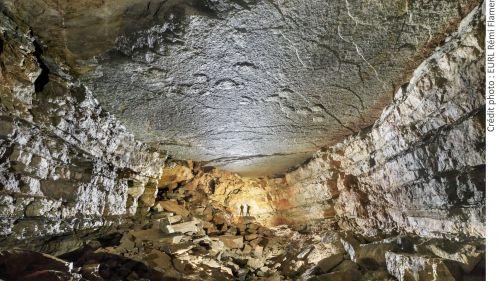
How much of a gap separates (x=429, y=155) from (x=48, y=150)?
348 centimetres

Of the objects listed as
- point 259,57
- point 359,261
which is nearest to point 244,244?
point 359,261

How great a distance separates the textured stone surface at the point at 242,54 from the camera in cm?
199

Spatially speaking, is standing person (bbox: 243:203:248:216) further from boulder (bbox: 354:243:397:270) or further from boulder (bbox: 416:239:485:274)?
boulder (bbox: 416:239:485:274)

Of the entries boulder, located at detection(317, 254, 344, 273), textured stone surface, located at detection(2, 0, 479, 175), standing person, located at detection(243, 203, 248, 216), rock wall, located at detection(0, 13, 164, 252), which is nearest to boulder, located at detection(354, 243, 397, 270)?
boulder, located at detection(317, 254, 344, 273)

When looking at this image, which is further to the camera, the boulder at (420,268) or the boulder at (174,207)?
the boulder at (174,207)

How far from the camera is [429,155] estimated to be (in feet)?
8.59

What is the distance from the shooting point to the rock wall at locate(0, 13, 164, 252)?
7.66 ft

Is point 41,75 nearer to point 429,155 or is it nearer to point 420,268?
point 429,155

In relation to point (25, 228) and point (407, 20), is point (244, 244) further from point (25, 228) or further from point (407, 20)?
point (407, 20)

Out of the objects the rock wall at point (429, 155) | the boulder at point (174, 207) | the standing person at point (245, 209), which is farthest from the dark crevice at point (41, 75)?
the standing person at point (245, 209)

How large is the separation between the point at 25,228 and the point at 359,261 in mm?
3337

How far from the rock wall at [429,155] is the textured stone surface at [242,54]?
0.60ft

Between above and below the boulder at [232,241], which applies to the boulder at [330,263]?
above

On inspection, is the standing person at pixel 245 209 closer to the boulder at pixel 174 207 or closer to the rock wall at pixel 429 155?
the boulder at pixel 174 207
